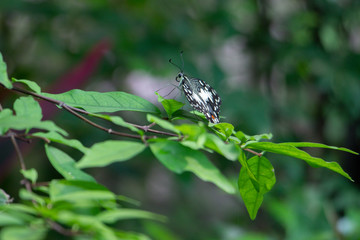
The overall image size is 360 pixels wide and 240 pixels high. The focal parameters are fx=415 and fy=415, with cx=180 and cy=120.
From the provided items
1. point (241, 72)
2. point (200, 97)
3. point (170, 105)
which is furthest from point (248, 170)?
point (241, 72)

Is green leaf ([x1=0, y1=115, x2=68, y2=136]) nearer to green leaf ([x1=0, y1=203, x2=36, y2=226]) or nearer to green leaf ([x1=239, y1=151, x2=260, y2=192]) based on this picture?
green leaf ([x1=0, y1=203, x2=36, y2=226])

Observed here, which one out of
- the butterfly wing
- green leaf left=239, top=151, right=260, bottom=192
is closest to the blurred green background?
the butterfly wing

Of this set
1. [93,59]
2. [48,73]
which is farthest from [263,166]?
[48,73]

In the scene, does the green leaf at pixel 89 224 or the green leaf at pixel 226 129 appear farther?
the green leaf at pixel 226 129

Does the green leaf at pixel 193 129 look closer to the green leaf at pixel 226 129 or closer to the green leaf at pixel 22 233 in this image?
the green leaf at pixel 226 129

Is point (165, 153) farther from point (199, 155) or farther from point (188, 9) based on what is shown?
point (188, 9)

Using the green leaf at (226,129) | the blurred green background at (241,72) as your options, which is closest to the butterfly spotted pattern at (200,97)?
the green leaf at (226,129)
